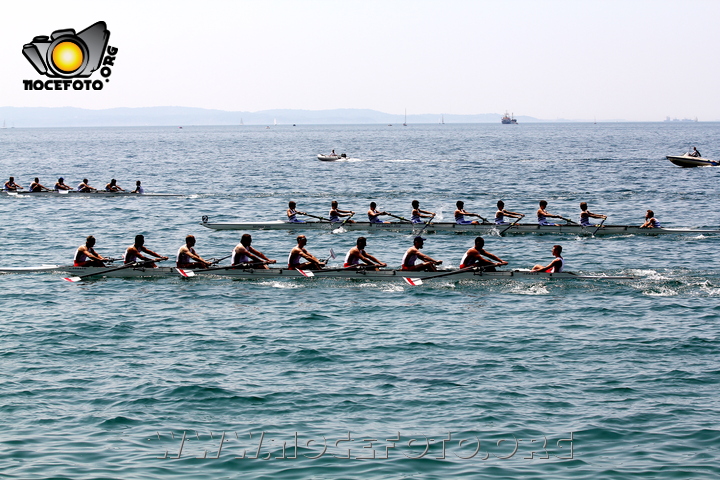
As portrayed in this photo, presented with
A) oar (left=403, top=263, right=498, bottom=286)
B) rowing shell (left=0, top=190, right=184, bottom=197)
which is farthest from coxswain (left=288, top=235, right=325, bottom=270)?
rowing shell (left=0, top=190, right=184, bottom=197)

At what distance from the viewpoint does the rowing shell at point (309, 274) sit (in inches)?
1079

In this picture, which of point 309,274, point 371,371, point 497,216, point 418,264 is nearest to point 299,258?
point 309,274

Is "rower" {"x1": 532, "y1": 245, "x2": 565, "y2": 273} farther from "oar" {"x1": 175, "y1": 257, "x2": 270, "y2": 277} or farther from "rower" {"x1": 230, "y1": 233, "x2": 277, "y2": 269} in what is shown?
"oar" {"x1": 175, "y1": 257, "x2": 270, "y2": 277}

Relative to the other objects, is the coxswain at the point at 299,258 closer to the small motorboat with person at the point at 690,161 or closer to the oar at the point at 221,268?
the oar at the point at 221,268

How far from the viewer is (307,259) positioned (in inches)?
1114

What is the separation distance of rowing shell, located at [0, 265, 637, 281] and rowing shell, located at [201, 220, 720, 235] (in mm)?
11444

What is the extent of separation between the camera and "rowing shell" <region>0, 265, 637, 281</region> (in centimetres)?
2741

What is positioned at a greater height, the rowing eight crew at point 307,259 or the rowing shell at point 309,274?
the rowing eight crew at point 307,259

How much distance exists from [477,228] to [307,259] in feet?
47.0

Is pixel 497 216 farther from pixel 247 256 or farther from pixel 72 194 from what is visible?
pixel 72 194

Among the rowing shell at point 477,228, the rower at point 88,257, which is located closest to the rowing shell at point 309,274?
the rower at point 88,257

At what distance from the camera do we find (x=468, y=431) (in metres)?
15.1
